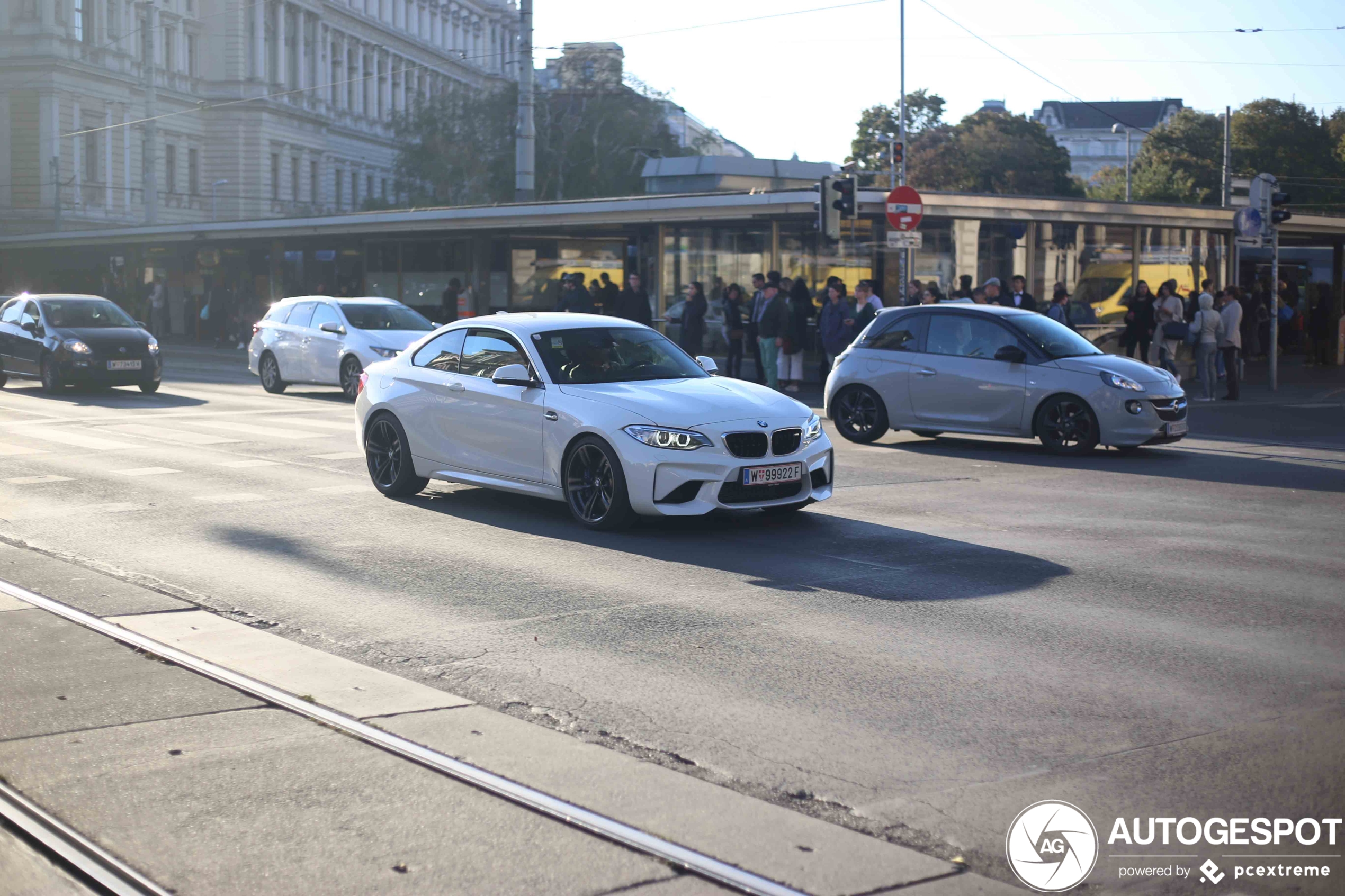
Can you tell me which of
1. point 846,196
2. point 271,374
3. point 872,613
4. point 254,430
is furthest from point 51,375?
point 872,613

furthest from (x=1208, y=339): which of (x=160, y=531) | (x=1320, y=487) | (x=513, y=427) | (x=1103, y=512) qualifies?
(x=160, y=531)

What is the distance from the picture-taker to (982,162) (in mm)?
78250

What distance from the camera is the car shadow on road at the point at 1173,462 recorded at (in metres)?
13.0

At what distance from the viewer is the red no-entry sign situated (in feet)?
72.2

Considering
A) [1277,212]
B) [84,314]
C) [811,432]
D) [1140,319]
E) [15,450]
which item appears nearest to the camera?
[811,432]

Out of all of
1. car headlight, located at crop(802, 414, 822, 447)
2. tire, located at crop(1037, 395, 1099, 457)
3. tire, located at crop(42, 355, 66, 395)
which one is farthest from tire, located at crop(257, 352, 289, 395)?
car headlight, located at crop(802, 414, 822, 447)

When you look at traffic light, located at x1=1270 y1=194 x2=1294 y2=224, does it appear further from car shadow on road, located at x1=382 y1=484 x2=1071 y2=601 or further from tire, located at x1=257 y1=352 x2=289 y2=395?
tire, located at x1=257 y1=352 x2=289 y2=395

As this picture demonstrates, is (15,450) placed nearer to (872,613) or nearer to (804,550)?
(804,550)

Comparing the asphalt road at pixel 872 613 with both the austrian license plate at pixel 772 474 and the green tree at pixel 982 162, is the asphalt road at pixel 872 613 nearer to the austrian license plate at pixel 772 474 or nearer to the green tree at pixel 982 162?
the austrian license plate at pixel 772 474

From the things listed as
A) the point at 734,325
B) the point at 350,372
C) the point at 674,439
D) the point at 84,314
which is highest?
the point at 84,314

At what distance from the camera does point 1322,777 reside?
4664 millimetres

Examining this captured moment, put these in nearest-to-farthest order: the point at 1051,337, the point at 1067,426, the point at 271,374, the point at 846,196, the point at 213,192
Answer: the point at 1067,426 → the point at 1051,337 → the point at 846,196 → the point at 271,374 → the point at 213,192

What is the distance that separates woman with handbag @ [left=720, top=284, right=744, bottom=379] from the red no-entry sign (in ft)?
9.57

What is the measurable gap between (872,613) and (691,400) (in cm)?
302
